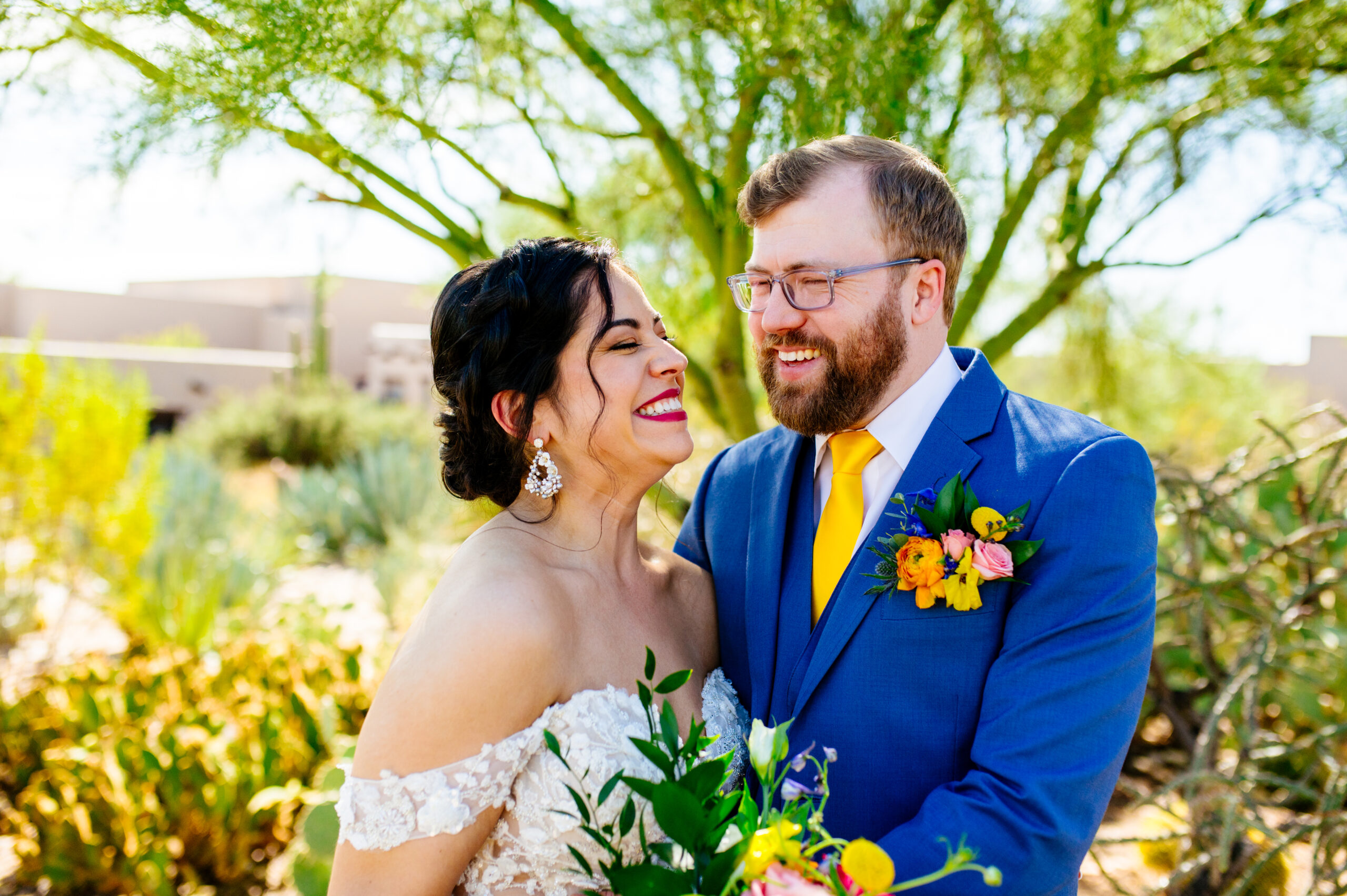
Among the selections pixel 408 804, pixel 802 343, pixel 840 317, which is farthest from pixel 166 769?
pixel 840 317

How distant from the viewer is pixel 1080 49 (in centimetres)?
362

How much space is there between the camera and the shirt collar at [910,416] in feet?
7.06

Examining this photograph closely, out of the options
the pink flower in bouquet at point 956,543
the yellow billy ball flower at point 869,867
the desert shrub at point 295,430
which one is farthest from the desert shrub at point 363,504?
the yellow billy ball flower at point 869,867

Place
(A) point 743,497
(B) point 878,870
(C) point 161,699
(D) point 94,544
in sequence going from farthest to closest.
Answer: (D) point 94,544 < (C) point 161,699 < (A) point 743,497 < (B) point 878,870

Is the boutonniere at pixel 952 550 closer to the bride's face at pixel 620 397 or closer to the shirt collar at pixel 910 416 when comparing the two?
the shirt collar at pixel 910 416

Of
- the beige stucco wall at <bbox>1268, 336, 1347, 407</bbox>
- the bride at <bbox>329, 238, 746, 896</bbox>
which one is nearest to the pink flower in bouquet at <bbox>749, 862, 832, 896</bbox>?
the bride at <bbox>329, 238, 746, 896</bbox>

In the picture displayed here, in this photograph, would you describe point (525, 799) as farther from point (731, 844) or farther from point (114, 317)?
point (114, 317)

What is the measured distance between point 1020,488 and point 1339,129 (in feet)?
10.4

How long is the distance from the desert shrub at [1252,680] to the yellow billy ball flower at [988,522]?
174 centimetres

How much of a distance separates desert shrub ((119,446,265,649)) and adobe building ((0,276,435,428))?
1251cm

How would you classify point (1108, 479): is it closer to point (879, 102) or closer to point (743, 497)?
point (743, 497)

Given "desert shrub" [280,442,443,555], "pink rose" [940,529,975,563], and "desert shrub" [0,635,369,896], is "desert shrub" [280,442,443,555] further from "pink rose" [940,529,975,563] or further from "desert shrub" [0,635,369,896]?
"pink rose" [940,529,975,563]

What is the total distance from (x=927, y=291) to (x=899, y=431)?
13.8 inches

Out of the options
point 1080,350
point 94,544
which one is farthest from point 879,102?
point 94,544
